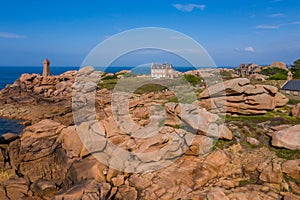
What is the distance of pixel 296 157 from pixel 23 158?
737 inches

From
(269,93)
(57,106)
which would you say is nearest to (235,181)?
(269,93)

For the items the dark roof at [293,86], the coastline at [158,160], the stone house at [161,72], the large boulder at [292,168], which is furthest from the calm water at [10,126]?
the dark roof at [293,86]

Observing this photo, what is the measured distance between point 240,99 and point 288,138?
7015mm

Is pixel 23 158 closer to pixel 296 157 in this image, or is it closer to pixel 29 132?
pixel 29 132

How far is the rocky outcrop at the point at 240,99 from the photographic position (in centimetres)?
2302

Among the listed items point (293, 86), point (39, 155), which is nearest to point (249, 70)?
point (293, 86)

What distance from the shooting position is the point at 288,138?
55.2ft

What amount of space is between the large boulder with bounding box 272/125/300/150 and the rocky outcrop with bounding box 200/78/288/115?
5766 millimetres

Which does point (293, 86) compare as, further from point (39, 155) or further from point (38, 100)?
point (38, 100)

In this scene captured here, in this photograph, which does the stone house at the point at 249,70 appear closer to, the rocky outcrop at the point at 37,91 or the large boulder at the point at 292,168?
the rocky outcrop at the point at 37,91

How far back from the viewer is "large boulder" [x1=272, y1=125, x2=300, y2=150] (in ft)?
53.6

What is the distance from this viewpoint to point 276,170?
1411 centimetres

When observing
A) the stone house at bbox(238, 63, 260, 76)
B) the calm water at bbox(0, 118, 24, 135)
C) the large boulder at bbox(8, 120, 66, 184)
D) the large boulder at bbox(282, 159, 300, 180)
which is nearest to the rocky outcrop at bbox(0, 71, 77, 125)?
the calm water at bbox(0, 118, 24, 135)

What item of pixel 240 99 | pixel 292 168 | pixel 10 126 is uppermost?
pixel 240 99
